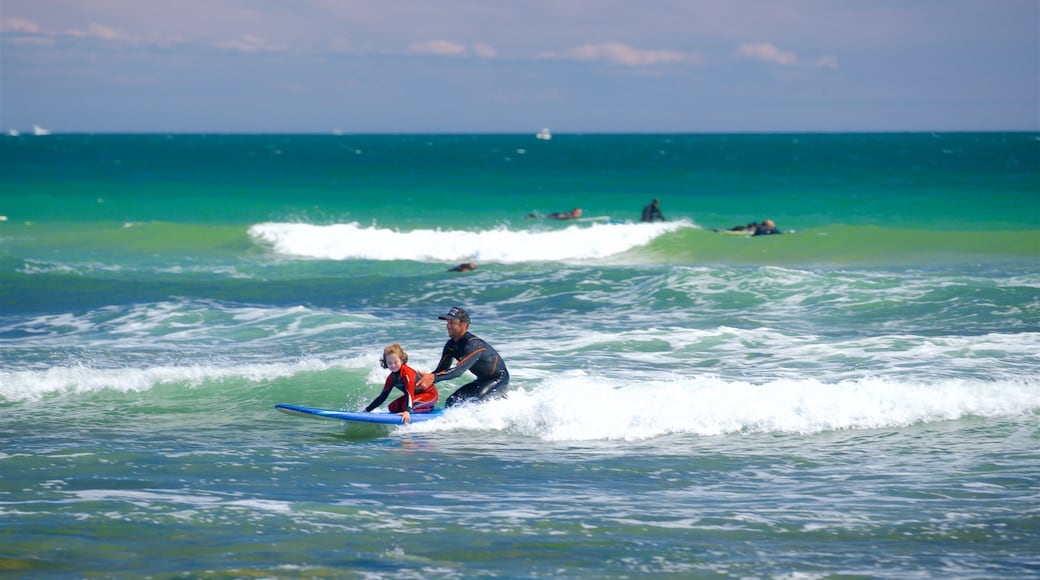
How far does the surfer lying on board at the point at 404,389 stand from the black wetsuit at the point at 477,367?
0.79ft

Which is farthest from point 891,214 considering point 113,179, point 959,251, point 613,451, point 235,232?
point 113,179

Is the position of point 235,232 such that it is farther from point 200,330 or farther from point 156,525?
point 156,525

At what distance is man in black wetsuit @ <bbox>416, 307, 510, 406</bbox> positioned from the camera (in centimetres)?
1267

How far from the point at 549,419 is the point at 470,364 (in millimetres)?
1085

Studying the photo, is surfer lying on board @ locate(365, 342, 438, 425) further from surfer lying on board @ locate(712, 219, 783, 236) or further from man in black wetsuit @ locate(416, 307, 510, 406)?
surfer lying on board @ locate(712, 219, 783, 236)

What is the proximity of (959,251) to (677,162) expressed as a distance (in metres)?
64.6

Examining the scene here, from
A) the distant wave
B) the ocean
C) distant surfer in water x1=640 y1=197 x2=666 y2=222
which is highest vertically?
distant surfer in water x1=640 y1=197 x2=666 y2=222

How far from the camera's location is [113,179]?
7325 centimetres

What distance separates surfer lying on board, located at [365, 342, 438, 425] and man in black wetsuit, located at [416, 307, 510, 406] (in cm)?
16

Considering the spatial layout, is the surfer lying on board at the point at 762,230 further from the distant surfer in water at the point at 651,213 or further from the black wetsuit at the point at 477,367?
the black wetsuit at the point at 477,367

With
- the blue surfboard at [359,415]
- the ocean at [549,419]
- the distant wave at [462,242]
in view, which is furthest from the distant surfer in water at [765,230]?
the blue surfboard at [359,415]

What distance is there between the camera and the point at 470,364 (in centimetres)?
1286

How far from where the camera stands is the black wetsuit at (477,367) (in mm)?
12867

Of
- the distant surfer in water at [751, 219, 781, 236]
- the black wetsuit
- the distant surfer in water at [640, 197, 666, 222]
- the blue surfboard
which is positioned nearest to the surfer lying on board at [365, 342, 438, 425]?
the blue surfboard
